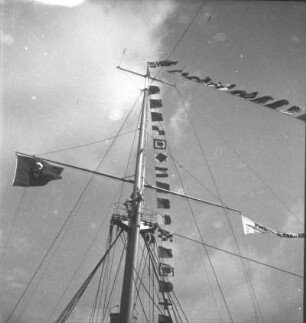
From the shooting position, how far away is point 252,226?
11.9m

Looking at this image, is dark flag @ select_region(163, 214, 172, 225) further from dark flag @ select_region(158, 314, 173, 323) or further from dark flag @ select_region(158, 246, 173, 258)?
dark flag @ select_region(158, 314, 173, 323)

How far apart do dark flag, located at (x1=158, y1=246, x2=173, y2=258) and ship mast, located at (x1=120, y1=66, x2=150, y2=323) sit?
2520mm

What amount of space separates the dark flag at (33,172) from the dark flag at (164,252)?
547cm

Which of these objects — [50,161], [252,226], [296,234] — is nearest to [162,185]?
[252,226]

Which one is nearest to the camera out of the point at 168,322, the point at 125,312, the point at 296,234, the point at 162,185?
the point at 125,312

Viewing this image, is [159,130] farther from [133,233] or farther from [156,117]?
[133,233]

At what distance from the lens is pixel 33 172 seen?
1091 centimetres

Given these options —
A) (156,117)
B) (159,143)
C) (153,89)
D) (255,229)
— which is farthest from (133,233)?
(153,89)

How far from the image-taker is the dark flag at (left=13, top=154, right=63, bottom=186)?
10.7 meters

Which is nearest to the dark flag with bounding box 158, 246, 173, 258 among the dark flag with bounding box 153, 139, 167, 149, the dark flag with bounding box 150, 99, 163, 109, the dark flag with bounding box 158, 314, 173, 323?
the dark flag with bounding box 158, 314, 173, 323

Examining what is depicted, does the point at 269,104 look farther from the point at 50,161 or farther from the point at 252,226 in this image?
the point at 50,161

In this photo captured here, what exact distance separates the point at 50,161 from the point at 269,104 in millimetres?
8210

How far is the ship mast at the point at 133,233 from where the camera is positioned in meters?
8.81

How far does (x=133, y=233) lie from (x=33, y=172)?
14.6 ft
